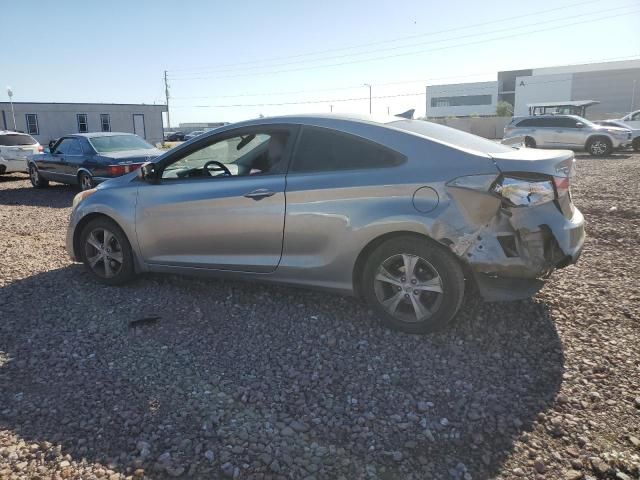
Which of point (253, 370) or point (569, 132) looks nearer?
point (253, 370)

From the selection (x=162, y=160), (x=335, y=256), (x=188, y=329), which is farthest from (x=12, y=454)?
(x=162, y=160)

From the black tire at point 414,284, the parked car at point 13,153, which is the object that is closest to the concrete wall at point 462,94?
the parked car at point 13,153

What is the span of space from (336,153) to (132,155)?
8.16 meters

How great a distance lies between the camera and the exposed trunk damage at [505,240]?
3.46 meters

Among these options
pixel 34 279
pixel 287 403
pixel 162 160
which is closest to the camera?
pixel 287 403

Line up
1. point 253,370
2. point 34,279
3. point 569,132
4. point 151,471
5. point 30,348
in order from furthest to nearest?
point 569,132, point 34,279, point 30,348, point 253,370, point 151,471

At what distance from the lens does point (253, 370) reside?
11.1 ft

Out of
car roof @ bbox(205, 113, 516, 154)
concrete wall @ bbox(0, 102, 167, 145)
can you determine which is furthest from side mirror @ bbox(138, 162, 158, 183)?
concrete wall @ bbox(0, 102, 167, 145)

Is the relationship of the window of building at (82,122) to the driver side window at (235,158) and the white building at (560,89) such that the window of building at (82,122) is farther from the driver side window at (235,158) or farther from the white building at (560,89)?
the white building at (560,89)

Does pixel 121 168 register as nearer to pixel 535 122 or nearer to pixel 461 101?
pixel 535 122

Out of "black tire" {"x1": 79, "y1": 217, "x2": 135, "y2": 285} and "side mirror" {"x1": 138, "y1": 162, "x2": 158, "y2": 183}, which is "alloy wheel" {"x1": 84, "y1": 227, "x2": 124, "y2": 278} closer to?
"black tire" {"x1": 79, "y1": 217, "x2": 135, "y2": 285}

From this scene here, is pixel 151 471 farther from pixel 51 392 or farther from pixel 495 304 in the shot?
pixel 495 304

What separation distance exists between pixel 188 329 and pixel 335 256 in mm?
1323

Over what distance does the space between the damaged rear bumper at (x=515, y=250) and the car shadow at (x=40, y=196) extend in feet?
31.7
